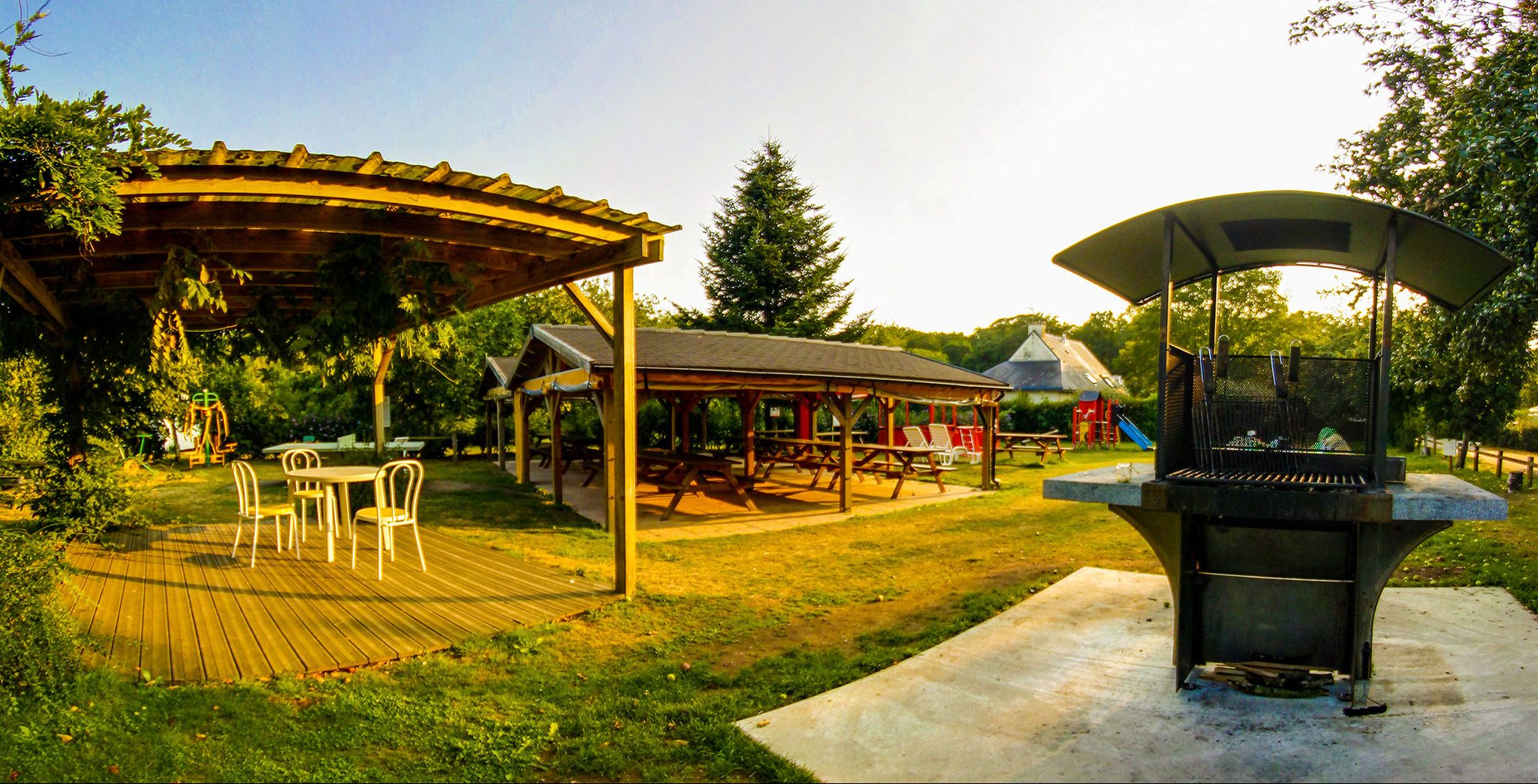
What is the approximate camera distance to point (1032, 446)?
922 inches

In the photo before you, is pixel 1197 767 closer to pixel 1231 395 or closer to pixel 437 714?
pixel 1231 395

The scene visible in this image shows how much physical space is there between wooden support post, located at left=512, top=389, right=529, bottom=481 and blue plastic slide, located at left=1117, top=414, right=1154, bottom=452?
19090 mm

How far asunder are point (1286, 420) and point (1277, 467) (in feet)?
0.86

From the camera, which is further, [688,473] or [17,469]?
[688,473]

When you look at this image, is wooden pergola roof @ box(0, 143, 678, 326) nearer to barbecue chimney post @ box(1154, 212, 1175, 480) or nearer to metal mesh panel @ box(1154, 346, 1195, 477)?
barbecue chimney post @ box(1154, 212, 1175, 480)

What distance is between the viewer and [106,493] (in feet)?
24.8

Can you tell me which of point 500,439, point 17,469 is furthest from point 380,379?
point 500,439

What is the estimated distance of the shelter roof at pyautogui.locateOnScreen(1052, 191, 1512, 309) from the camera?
383cm

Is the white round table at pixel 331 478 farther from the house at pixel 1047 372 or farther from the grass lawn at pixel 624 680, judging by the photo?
the house at pixel 1047 372

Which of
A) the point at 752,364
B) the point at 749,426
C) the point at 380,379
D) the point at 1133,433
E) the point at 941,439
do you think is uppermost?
the point at 752,364

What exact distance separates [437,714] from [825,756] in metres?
1.91

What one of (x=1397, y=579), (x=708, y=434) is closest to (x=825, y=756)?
(x=1397, y=579)

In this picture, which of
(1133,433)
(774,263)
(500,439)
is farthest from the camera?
(774,263)

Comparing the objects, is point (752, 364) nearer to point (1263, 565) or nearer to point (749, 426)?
point (749, 426)
